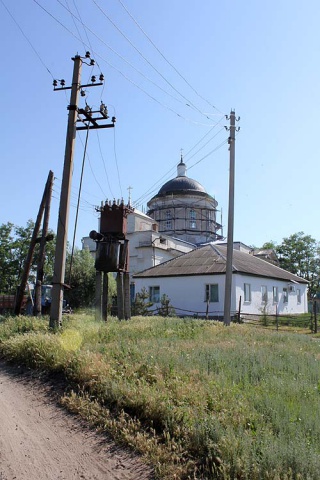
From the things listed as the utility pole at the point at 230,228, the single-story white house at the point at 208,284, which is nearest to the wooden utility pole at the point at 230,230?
the utility pole at the point at 230,228

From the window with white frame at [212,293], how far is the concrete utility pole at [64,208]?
20687 mm

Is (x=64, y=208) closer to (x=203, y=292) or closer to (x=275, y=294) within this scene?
(x=203, y=292)

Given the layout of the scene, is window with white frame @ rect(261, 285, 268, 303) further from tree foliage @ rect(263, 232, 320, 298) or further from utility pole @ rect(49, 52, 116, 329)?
tree foliage @ rect(263, 232, 320, 298)

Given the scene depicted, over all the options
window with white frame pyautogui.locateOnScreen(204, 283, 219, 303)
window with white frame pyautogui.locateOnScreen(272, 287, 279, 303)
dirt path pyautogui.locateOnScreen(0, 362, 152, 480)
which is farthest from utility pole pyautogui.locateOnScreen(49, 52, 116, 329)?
window with white frame pyautogui.locateOnScreen(272, 287, 279, 303)

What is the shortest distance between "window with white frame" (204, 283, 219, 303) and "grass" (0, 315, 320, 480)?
22.2 m

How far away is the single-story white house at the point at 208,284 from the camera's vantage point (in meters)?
32.2

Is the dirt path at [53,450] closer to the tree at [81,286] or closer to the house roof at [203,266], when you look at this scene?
the house roof at [203,266]

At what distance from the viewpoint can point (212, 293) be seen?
32.7 metres

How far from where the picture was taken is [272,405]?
5.39 meters

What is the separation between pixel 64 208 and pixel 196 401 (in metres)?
8.62

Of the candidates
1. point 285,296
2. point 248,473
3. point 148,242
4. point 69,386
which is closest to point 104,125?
point 69,386

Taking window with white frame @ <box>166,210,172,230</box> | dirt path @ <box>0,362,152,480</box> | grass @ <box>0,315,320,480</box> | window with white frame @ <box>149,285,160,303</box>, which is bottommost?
dirt path @ <box>0,362,152,480</box>

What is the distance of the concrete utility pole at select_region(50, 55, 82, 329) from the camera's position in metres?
12.6

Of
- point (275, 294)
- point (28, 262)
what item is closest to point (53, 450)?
point (28, 262)
